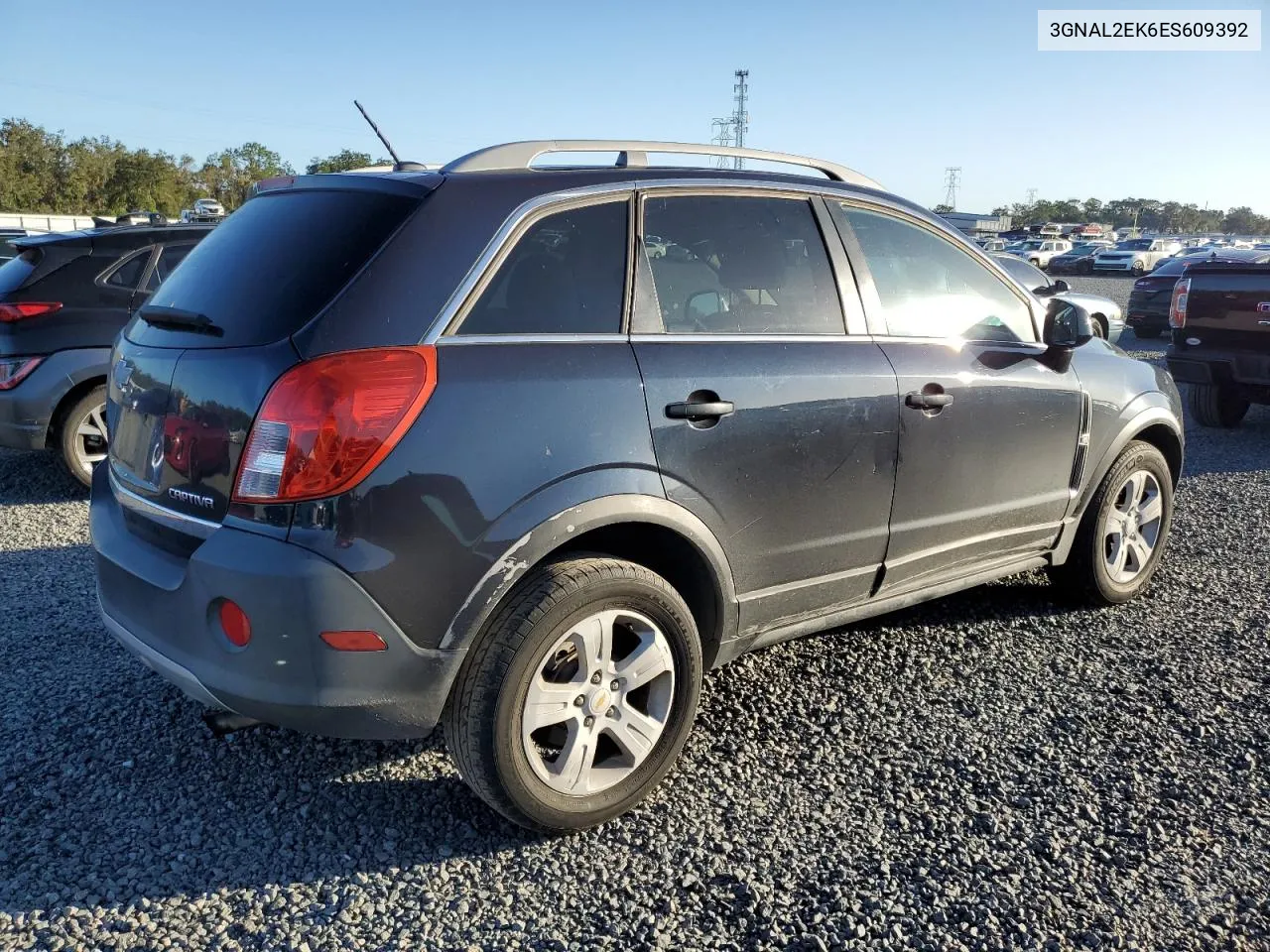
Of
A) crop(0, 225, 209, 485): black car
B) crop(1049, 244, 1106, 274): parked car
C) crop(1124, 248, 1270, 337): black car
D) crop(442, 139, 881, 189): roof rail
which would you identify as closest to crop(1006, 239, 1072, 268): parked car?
crop(1049, 244, 1106, 274): parked car

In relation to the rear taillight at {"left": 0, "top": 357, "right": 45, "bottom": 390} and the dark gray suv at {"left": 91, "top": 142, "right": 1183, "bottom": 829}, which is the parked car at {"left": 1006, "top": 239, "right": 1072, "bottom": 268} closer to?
the rear taillight at {"left": 0, "top": 357, "right": 45, "bottom": 390}

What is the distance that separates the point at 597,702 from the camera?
285cm

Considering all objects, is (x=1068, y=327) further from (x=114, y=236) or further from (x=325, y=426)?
(x=114, y=236)

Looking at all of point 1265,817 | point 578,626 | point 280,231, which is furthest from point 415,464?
point 1265,817

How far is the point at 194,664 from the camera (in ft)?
8.45

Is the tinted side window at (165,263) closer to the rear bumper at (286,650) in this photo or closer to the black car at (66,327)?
the black car at (66,327)

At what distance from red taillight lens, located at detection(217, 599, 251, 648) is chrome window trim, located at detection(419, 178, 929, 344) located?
79 centimetres

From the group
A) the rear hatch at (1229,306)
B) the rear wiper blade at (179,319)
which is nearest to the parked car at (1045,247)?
the rear hatch at (1229,306)

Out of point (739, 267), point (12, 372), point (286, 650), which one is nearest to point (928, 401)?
point (739, 267)

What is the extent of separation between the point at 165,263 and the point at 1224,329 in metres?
8.33

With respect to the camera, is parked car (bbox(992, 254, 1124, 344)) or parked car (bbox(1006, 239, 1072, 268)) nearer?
parked car (bbox(992, 254, 1124, 344))

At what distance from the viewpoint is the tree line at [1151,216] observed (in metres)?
136

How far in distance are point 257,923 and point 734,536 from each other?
5.36 ft

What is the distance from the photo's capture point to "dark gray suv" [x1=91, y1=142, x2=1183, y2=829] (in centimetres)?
244
